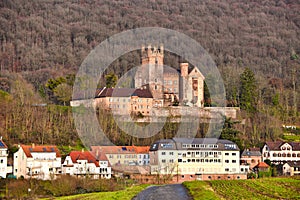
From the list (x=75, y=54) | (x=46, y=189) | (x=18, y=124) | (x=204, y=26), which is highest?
(x=204, y=26)

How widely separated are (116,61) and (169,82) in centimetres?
2565

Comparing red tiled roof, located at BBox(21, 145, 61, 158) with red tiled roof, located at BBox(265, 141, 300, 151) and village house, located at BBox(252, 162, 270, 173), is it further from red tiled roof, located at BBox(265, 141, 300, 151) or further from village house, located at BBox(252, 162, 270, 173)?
red tiled roof, located at BBox(265, 141, 300, 151)

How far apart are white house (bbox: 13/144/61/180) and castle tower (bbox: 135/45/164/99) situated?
29.5 metres

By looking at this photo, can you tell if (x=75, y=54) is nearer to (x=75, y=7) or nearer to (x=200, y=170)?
(x=75, y=7)

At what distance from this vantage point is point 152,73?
324 ft

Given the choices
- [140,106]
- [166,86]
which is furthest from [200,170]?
[166,86]

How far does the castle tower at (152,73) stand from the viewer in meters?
95.7

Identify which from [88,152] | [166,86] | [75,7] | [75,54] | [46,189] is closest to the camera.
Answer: [46,189]

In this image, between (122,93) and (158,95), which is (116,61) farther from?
(122,93)

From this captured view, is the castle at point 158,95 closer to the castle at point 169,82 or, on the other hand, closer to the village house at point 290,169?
the castle at point 169,82

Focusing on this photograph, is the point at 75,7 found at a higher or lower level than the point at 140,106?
higher

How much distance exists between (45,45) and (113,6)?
5048cm

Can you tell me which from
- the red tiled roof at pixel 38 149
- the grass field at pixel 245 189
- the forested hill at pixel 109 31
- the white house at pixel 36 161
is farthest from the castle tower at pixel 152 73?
the grass field at pixel 245 189

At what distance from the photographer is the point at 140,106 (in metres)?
89.2
